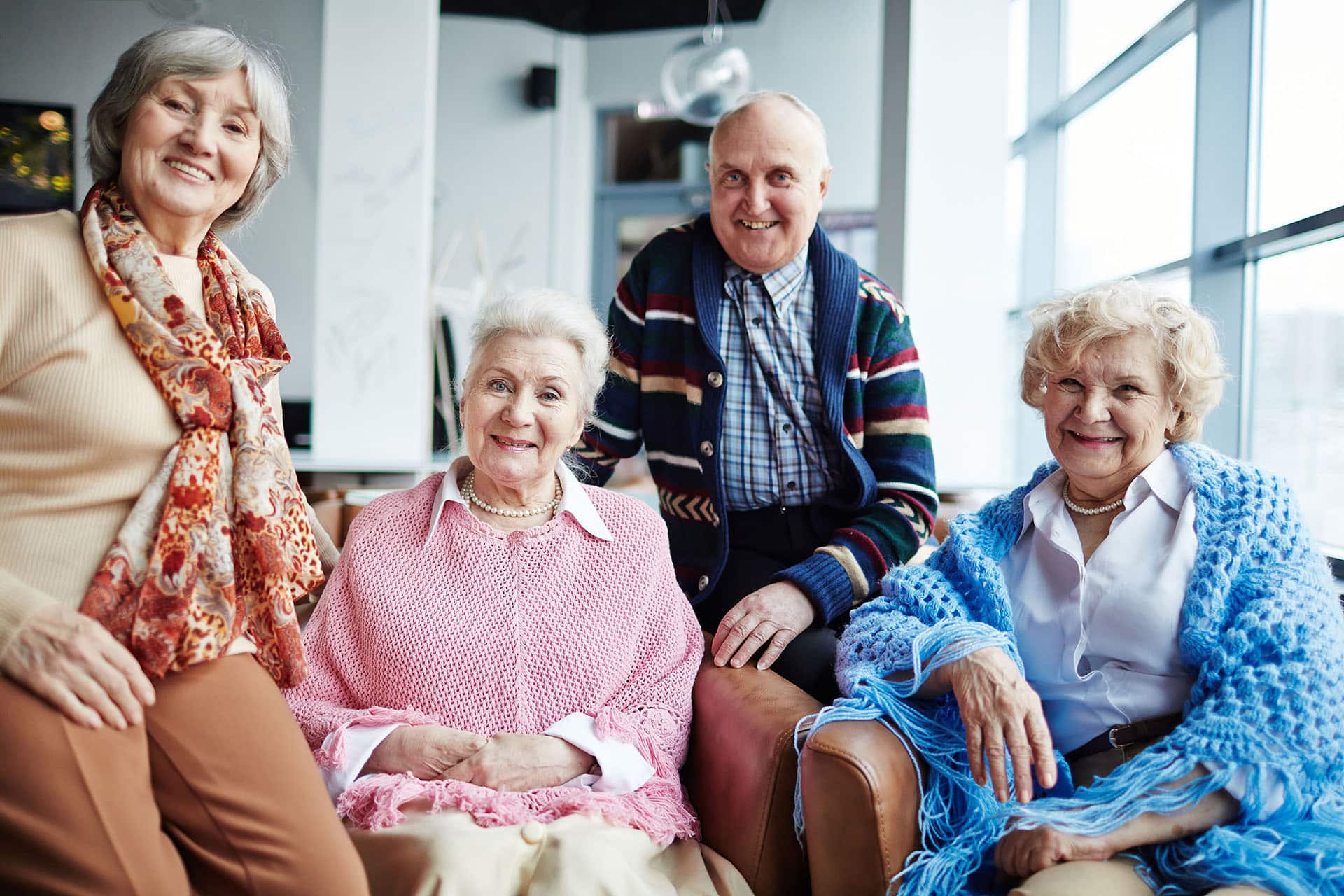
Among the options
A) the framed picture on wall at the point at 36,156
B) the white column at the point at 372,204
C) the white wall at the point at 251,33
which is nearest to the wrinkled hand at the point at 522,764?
the white column at the point at 372,204

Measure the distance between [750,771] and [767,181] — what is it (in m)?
1.17

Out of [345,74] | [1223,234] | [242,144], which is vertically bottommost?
[242,144]

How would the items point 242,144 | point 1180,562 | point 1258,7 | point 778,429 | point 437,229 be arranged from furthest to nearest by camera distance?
point 437,229
point 1258,7
point 778,429
point 1180,562
point 242,144

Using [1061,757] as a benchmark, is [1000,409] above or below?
above

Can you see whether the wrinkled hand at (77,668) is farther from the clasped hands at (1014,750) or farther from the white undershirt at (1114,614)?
the white undershirt at (1114,614)

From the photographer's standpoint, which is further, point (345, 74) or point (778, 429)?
point (345, 74)

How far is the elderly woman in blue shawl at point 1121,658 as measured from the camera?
4.25 feet

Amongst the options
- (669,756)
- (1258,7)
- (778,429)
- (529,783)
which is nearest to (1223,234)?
(1258,7)

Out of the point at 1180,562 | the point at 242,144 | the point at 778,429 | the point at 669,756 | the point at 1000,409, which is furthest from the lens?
the point at 1000,409

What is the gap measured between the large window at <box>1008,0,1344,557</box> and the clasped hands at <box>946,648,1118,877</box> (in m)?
1.22

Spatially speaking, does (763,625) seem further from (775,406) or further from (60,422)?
(60,422)

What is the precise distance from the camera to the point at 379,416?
402cm

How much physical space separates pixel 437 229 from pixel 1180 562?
20.8ft

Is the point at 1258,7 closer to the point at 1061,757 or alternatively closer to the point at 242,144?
the point at 1061,757
